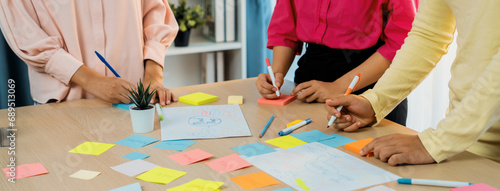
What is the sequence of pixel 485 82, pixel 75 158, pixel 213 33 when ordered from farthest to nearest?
pixel 213 33
pixel 75 158
pixel 485 82

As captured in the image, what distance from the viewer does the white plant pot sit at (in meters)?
1.08

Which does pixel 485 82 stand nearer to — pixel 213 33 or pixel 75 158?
pixel 75 158

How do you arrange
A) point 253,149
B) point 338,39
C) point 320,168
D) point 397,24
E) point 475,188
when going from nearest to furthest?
point 475,188 < point 320,168 < point 253,149 < point 397,24 < point 338,39

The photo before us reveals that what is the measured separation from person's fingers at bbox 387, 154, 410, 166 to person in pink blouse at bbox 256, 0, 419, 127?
46cm

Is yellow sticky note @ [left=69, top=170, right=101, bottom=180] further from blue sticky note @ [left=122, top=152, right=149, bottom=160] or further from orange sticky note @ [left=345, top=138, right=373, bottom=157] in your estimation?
orange sticky note @ [left=345, top=138, right=373, bottom=157]

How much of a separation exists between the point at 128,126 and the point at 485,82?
2.74ft

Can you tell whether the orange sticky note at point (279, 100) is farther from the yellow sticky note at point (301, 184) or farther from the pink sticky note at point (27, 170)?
the pink sticky note at point (27, 170)

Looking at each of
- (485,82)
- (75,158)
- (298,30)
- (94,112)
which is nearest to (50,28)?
(94,112)

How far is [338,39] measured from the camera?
4.65 ft

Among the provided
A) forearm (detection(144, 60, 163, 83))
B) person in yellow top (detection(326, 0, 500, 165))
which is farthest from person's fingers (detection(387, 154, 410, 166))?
forearm (detection(144, 60, 163, 83))

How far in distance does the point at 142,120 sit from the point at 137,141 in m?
0.07

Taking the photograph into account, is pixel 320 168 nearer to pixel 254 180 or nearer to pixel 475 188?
pixel 254 180

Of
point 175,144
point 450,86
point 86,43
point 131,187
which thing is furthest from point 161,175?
point 86,43

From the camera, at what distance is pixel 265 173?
0.86 meters
